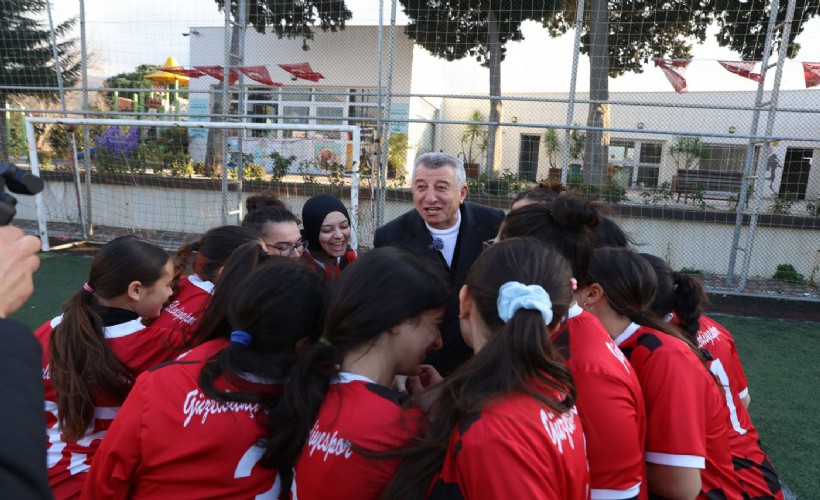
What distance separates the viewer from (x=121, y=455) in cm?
146

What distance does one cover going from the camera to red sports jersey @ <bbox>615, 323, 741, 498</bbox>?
5.01 ft

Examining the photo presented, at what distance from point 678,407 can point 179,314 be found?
6.59ft

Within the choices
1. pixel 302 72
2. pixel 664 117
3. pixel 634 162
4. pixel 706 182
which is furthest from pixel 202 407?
pixel 664 117

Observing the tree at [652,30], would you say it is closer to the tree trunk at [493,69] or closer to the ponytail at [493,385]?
the tree trunk at [493,69]

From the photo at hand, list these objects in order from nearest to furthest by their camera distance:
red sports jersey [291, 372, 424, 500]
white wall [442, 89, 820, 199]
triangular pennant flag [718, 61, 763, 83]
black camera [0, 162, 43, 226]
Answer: black camera [0, 162, 43, 226]
red sports jersey [291, 372, 424, 500]
triangular pennant flag [718, 61, 763, 83]
white wall [442, 89, 820, 199]

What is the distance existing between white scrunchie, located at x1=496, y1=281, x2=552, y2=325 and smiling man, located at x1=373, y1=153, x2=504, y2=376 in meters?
Answer: 1.76

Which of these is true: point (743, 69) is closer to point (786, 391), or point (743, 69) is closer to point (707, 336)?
point (786, 391)

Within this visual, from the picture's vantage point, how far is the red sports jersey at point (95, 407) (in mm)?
1899

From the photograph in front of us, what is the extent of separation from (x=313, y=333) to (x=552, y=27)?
8108 mm

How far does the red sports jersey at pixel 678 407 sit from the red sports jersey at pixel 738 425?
0.20 meters

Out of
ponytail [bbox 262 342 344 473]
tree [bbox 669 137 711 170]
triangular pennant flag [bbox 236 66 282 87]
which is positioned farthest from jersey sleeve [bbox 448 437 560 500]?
tree [bbox 669 137 711 170]

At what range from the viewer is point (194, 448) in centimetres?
143

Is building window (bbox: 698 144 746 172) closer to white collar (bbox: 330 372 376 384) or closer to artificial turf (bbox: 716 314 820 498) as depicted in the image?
artificial turf (bbox: 716 314 820 498)

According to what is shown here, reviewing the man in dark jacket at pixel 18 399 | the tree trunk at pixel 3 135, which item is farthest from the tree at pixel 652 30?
the tree trunk at pixel 3 135
